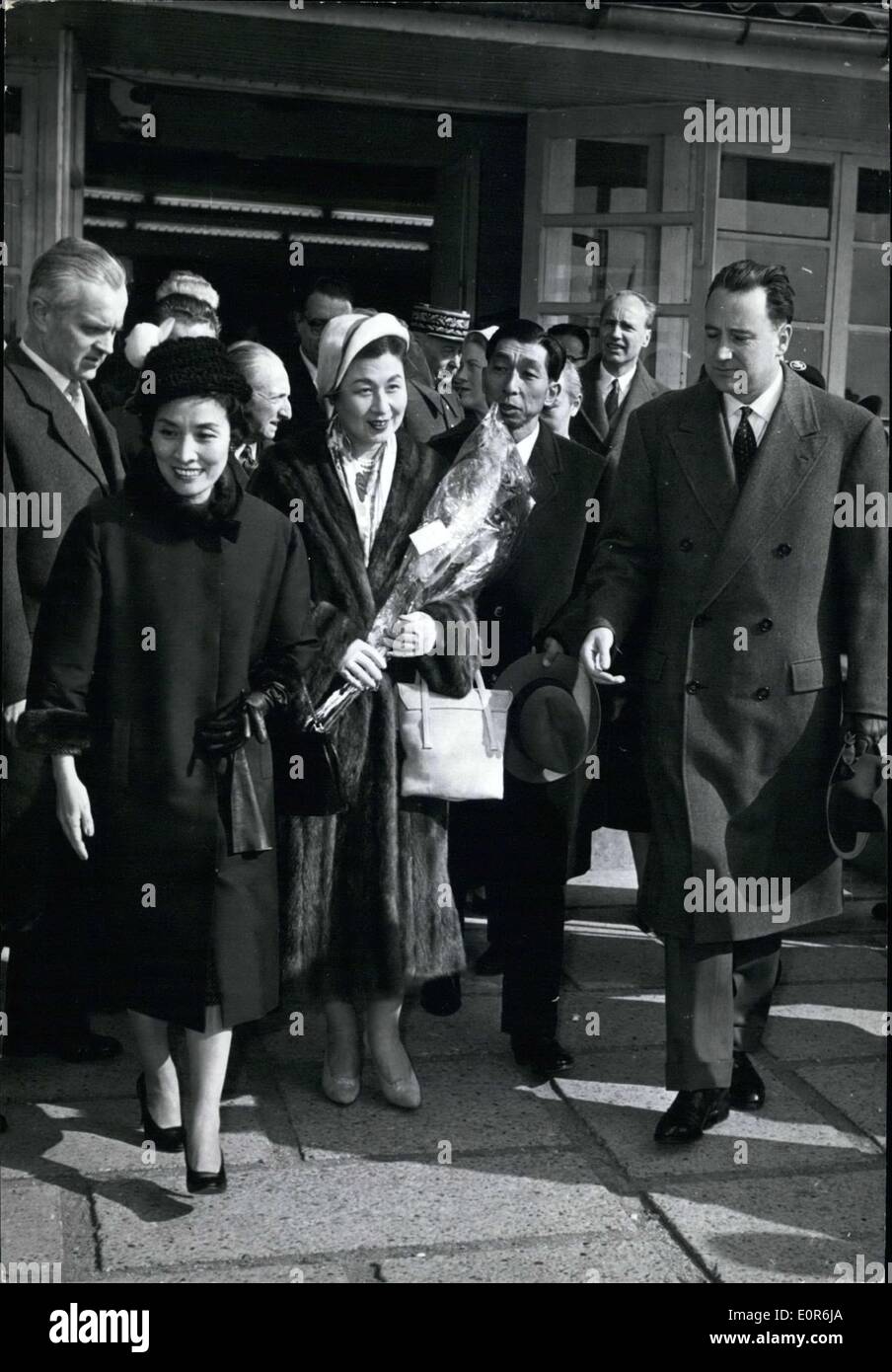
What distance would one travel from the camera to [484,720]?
4.04 meters

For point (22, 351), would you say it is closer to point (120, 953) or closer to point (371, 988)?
point (120, 953)

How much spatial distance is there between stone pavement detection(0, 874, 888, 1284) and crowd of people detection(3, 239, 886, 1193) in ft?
0.40

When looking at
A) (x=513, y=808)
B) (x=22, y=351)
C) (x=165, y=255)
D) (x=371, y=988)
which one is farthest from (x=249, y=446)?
(x=165, y=255)

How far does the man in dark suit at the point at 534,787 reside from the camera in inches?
170

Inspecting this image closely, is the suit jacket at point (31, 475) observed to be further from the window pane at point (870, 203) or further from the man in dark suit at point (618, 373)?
the window pane at point (870, 203)

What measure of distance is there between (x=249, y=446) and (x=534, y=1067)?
74.2 inches

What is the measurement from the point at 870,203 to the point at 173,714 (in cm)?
577

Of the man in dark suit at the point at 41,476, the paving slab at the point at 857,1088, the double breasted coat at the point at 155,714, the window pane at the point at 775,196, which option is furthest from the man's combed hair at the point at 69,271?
the window pane at the point at 775,196

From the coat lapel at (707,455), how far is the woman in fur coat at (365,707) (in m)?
0.61

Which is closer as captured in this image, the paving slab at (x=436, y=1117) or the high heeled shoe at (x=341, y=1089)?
the paving slab at (x=436, y=1117)

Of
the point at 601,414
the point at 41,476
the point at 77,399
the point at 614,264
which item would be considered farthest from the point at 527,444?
the point at 614,264

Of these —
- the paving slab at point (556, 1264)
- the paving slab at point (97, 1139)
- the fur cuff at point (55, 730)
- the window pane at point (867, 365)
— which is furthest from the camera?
the window pane at point (867, 365)

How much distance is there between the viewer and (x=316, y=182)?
11.6m

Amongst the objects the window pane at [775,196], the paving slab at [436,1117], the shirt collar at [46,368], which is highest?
the window pane at [775,196]
